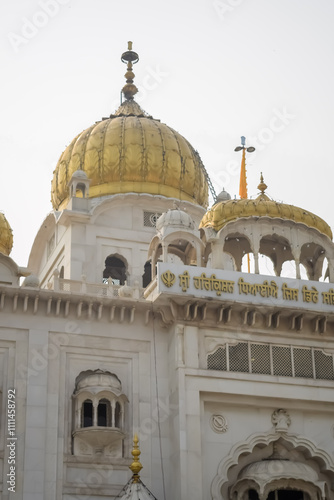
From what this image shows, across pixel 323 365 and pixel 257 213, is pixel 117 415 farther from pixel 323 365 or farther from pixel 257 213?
pixel 257 213

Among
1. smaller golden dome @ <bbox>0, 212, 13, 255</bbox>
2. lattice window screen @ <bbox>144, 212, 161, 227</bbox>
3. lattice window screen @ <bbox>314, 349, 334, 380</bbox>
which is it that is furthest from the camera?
lattice window screen @ <bbox>144, 212, 161, 227</bbox>

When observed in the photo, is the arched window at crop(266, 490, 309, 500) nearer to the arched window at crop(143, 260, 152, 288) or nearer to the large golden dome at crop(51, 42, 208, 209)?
the arched window at crop(143, 260, 152, 288)

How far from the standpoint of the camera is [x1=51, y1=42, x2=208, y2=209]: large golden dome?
83.0 feet

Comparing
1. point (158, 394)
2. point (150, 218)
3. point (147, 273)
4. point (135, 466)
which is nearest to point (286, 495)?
point (158, 394)

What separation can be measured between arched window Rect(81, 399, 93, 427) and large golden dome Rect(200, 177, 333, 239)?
5.08m

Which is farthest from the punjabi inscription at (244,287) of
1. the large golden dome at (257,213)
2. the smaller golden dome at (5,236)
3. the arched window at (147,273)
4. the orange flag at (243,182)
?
the orange flag at (243,182)

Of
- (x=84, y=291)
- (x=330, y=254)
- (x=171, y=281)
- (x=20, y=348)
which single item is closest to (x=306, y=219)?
(x=330, y=254)

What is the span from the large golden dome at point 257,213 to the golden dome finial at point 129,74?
791 centimetres

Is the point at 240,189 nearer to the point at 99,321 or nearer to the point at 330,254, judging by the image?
the point at 330,254

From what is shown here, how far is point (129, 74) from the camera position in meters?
29.4

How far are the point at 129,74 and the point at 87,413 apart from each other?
13.2 metres

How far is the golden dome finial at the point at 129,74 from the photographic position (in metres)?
28.9

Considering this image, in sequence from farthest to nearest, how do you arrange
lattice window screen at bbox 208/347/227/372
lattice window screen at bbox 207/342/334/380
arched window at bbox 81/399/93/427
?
lattice window screen at bbox 207/342/334/380, lattice window screen at bbox 208/347/227/372, arched window at bbox 81/399/93/427

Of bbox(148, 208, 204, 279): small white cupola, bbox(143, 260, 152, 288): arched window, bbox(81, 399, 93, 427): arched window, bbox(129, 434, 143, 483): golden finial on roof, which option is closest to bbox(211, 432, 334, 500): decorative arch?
bbox(129, 434, 143, 483): golden finial on roof
